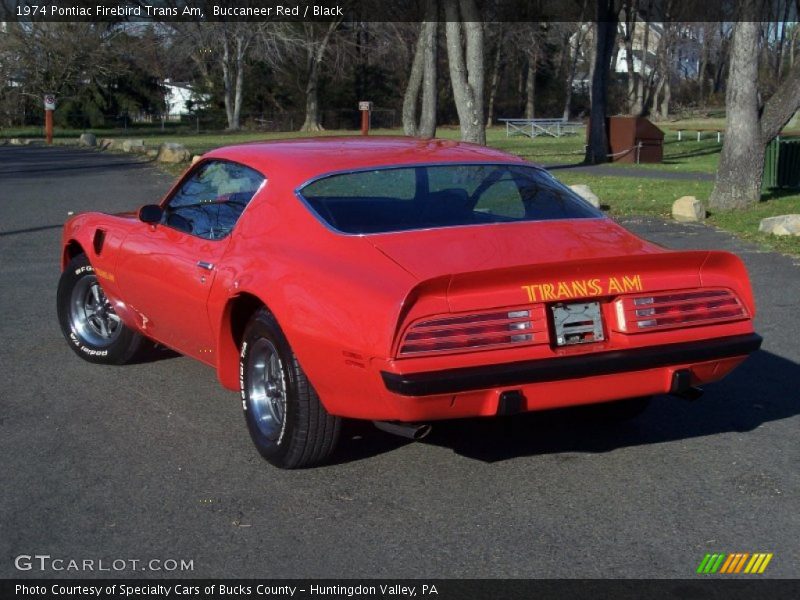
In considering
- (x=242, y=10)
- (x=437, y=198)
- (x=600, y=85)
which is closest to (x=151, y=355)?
(x=437, y=198)

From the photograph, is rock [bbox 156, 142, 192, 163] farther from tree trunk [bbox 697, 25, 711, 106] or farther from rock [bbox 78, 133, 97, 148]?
tree trunk [bbox 697, 25, 711, 106]

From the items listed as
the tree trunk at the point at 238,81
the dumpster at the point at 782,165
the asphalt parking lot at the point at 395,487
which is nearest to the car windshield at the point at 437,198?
the asphalt parking lot at the point at 395,487

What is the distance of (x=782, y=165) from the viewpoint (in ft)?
67.7

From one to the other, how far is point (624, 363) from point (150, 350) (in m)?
3.72

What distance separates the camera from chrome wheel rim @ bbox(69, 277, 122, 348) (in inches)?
283

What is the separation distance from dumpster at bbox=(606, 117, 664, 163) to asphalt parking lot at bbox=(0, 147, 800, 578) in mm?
24453

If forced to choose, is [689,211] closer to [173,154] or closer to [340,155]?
[340,155]

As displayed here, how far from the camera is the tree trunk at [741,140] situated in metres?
16.3

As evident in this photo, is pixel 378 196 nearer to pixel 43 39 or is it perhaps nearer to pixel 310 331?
pixel 310 331

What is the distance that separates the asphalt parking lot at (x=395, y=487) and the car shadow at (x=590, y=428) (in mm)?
15

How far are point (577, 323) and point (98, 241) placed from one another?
3.54 meters

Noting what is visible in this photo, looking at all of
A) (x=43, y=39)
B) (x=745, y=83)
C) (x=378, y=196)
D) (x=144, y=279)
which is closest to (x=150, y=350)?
(x=144, y=279)

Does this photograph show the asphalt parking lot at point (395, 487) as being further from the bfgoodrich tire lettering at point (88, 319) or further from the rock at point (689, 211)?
the rock at point (689, 211)

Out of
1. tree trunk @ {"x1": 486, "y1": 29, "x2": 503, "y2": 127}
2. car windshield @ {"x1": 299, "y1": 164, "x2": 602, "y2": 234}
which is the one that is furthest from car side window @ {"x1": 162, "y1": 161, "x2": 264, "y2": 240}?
tree trunk @ {"x1": 486, "y1": 29, "x2": 503, "y2": 127}
